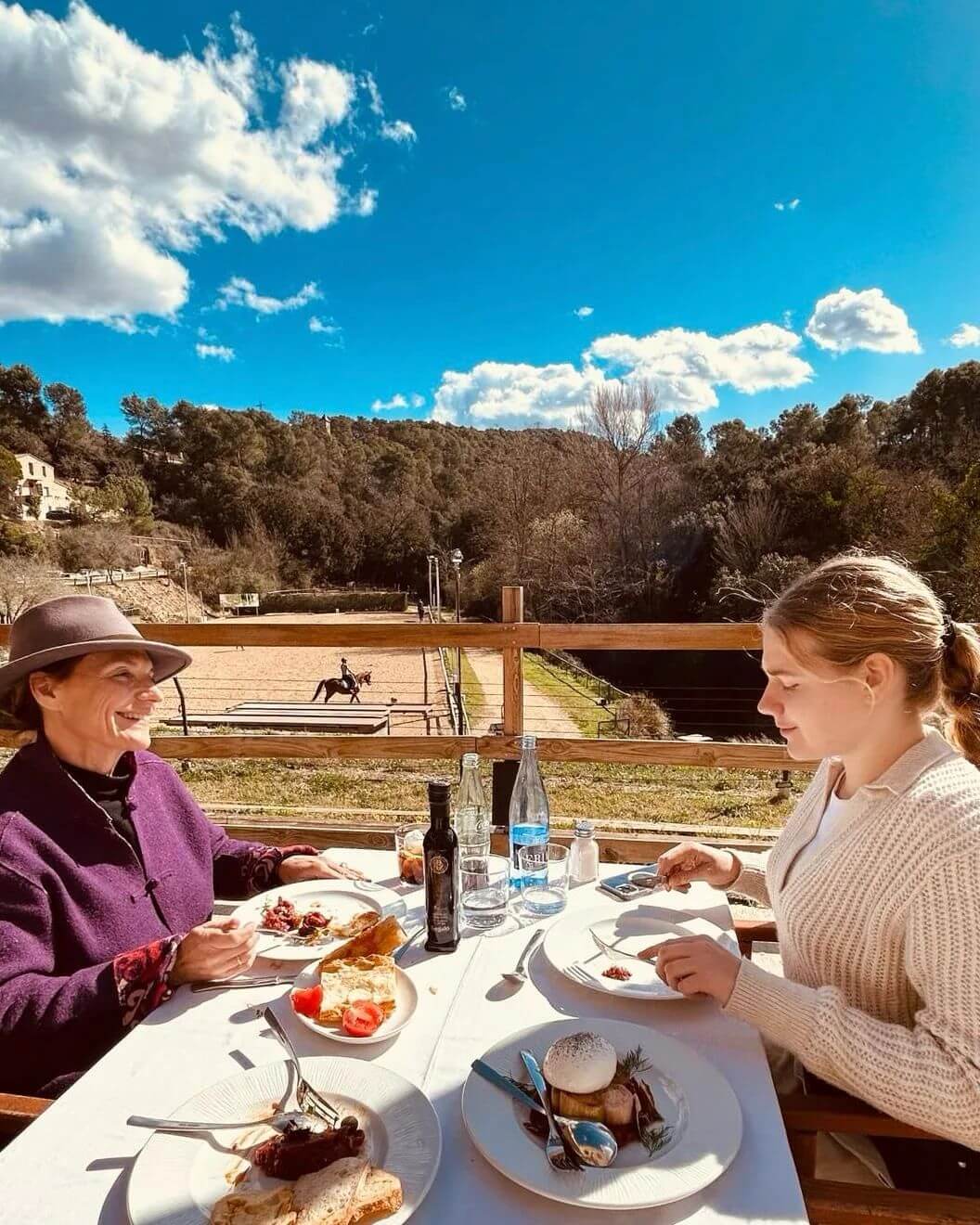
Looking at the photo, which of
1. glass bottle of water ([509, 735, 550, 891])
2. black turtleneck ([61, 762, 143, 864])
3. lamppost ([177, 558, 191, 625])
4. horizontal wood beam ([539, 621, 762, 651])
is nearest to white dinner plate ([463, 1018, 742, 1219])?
glass bottle of water ([509, 735, 550, 891])

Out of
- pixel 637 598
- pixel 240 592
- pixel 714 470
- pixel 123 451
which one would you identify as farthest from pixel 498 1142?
pixel 123 451

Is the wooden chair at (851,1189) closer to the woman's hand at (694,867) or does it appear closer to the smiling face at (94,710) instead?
the woman's hand at (694,867)

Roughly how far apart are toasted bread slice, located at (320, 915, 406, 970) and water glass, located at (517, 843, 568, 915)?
31cm

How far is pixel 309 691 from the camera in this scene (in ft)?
50.0

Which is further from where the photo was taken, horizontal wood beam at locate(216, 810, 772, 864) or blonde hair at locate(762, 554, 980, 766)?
horizontal wood beam at locate(216, 810, 772, 864)

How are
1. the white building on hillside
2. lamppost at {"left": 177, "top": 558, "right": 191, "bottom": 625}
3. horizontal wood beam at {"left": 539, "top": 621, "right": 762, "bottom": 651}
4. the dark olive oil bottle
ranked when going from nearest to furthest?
the dark olive oil bottle < horizontal wood beam at {"left": 539, "top": 621, "right": 762, "bottom": 651} < lamppost at {"left": 177, "top": 558, "right": 191, "bottom": 625} < the white building on hillside

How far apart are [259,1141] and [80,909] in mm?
688

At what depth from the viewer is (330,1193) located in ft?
2.26

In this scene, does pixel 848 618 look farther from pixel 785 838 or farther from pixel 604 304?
pixel 604 304

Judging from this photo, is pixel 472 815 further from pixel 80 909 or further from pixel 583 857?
pixel 80 909

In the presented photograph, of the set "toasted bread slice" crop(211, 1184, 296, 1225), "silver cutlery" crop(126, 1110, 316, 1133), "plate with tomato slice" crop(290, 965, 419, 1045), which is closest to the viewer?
"toasted bread slice" crop(211, 1184, 296, 1225)

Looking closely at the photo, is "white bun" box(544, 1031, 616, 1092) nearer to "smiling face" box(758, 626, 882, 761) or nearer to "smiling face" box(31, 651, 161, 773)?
"smiling face" box(758, 626, 882, 761)

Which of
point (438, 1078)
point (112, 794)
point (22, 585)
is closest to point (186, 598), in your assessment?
point (22, 585)

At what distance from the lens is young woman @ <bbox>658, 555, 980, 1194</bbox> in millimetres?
908
